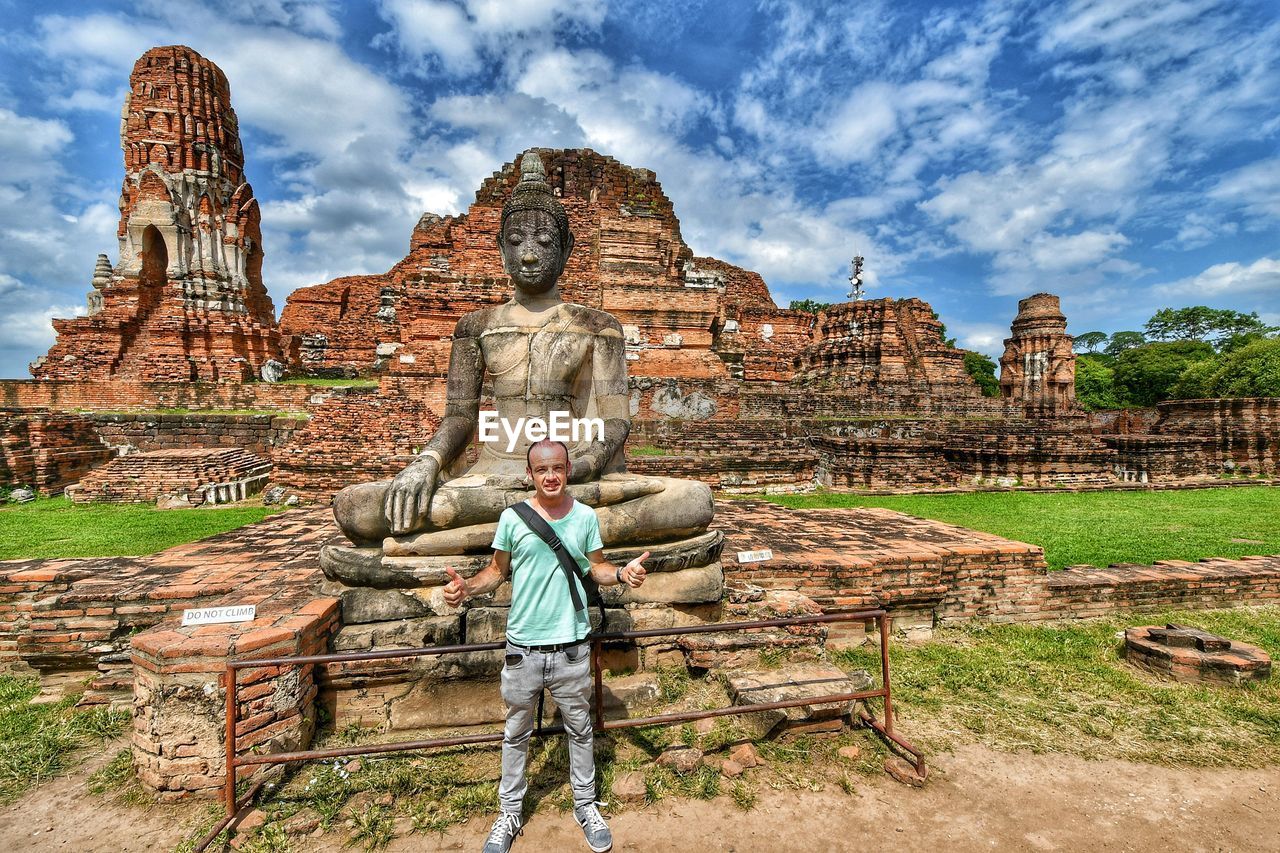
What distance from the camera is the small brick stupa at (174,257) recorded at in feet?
53.5

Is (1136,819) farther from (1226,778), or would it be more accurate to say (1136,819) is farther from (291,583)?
(291,583)

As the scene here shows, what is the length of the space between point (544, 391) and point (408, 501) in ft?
4.06

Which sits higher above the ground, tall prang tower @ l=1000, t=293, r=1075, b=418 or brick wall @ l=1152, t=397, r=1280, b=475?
tall prang tower @ l=1000, t=293, r=1075, b=418

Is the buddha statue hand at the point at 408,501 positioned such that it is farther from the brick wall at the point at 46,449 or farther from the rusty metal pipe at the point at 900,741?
the brick wall at the point at 46,449

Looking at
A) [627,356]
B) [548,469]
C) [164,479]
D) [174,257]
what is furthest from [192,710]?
[174,257]

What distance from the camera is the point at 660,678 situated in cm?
341

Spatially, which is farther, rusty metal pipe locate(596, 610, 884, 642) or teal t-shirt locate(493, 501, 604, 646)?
rusty metal pipe locate(596, 610, 884, 642)

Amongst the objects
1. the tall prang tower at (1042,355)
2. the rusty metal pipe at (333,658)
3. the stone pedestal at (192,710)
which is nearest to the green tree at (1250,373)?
the tall prang tower at (1042,355)

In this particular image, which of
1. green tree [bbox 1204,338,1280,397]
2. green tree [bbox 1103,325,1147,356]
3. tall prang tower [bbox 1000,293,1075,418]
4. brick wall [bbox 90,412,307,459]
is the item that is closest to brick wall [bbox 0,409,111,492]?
brick wall [bbox 90,412,307,459]

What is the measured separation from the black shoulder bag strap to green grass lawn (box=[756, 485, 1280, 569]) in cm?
562

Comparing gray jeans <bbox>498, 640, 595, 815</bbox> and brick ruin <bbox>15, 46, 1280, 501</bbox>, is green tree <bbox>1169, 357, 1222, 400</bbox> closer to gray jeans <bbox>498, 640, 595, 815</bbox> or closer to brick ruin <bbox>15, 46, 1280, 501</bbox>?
brick ruin <bbox>15, 46, 1280, 501</bbox>

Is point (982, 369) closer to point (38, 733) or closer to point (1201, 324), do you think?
point (1201, 324)

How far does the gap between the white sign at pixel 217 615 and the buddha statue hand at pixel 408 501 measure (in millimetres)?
787

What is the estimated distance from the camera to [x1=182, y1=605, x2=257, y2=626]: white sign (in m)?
2.84
